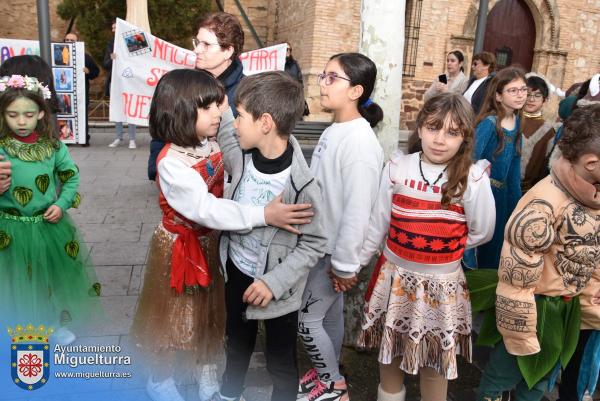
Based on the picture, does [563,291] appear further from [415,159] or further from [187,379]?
[187,379]

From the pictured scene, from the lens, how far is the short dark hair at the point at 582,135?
1.92 metres

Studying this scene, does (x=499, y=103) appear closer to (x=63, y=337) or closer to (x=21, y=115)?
(x=21, y=115)

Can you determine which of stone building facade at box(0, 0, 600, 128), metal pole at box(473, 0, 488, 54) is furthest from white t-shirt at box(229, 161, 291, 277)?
stone building facade at box(0, 0, 600, 128)

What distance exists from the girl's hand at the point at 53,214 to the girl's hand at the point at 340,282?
1517mm

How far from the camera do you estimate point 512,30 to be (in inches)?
568

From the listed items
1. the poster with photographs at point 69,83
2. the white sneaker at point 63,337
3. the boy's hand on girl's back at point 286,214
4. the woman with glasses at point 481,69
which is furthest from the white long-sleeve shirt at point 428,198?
the poster with photographs at point 69,83

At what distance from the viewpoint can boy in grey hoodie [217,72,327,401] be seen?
2010 millimetres

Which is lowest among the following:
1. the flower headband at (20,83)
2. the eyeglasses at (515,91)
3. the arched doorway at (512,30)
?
the flower headband at (20,83)

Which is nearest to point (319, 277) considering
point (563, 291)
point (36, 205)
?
point (563, 291)

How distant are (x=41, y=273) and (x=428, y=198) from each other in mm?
2078

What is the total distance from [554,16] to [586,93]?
43.1 ft

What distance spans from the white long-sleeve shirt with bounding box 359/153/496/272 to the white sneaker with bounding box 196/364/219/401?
920 millimetres

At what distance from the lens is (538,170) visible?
388 cm

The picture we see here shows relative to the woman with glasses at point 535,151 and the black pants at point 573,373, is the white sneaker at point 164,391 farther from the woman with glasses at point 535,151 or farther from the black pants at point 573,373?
the woman with glasses at point 535,151
